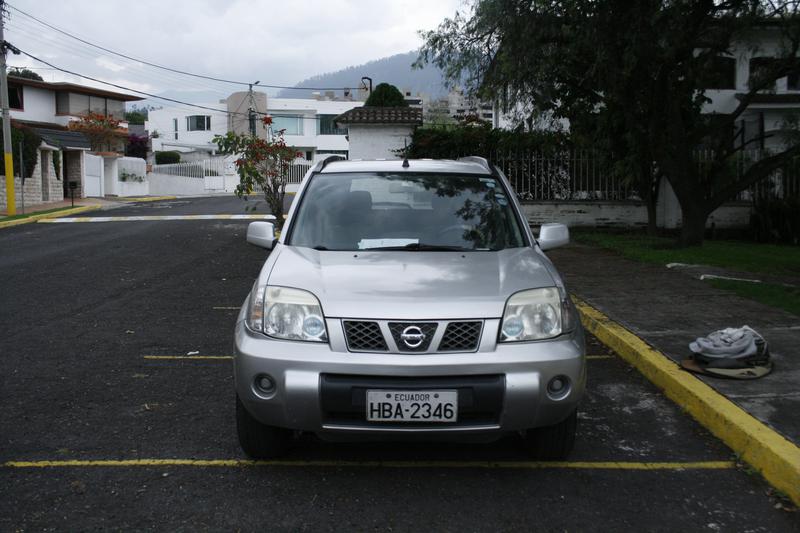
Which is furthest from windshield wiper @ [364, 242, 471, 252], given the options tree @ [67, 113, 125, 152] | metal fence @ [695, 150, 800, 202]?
tree @ [67, 113, 125, 152]

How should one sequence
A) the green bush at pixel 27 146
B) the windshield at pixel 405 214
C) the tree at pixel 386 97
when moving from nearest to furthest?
the windshield at pixel 405 214 < the tree at pixel 386 97 < the green bush at pixel 27 146

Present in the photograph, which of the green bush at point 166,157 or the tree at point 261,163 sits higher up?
the green bush at point 166,157

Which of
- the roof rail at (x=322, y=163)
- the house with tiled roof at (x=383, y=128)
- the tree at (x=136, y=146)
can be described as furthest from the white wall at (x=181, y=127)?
the roof rail at (x=322, y=163)

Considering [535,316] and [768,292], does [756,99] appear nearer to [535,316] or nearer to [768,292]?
[768,292]

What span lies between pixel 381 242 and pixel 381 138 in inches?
592

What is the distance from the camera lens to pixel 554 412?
155 inches

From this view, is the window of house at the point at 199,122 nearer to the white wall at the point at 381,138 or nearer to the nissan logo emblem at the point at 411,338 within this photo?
the white wall at the point at 381,138

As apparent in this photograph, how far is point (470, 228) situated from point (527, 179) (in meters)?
13.5

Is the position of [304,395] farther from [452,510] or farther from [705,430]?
[705,430]

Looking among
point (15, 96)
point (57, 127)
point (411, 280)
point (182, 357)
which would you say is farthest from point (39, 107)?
point (411, 280)

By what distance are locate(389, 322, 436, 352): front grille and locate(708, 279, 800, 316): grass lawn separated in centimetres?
545

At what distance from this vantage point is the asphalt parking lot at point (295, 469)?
12.0ft

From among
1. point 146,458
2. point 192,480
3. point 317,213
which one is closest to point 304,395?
point 192,480

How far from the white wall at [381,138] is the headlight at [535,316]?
15.6m
